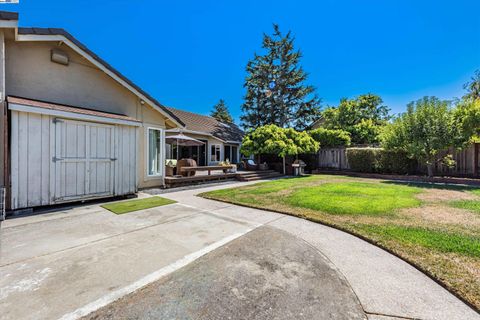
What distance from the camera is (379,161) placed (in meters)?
13.4

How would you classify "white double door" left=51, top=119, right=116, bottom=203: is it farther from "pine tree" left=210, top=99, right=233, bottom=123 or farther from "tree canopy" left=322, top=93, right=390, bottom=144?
"pine tree" left=210, top=99, right=233, bottom=123

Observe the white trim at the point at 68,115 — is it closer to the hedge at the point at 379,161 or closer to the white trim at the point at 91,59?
the white trim at the point at 91,59

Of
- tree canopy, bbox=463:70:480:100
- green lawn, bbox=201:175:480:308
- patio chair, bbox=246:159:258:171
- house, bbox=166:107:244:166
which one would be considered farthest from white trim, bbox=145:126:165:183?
tree canopy, bbox=463:70:480:100

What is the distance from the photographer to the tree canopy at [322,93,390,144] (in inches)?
877

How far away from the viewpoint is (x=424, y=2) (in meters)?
9.72

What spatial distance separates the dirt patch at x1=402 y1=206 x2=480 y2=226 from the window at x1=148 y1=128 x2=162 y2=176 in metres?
8.87

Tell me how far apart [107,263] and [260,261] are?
86.1 inches

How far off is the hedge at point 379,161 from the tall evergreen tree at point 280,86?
40.9 ft

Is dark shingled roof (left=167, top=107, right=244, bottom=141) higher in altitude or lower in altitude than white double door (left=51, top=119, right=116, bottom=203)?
higher

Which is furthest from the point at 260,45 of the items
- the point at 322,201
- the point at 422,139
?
the point at 322,201

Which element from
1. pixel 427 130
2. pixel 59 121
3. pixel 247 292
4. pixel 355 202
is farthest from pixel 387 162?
pixel 59 121

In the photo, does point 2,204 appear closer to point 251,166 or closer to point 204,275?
point 204,275

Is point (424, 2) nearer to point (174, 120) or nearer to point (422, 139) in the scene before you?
point (422, 139)

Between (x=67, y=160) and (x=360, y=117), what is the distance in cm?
2770
